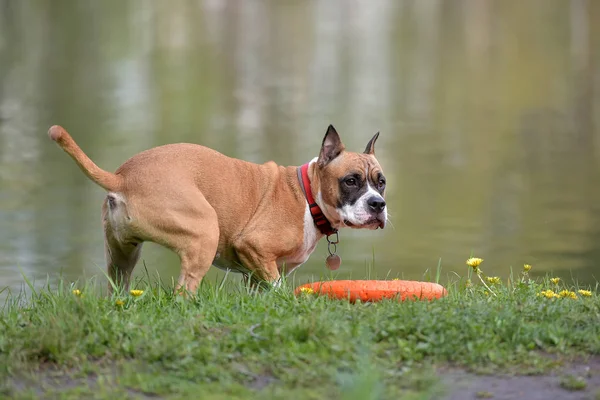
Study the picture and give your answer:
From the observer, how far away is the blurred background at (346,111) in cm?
1453

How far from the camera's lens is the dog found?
23.2 feet

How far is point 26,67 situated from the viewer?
2956cm

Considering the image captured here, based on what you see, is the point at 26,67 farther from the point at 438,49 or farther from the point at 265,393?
the point at 265,393

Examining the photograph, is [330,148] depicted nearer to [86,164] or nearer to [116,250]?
[116,250]

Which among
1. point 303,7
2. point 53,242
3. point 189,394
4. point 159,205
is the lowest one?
point 53,242

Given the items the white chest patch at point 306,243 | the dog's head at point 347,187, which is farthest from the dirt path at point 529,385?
the white chest patch at point 306,243

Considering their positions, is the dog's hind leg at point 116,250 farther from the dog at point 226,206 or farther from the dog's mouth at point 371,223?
the dog's mouth at point 371,223

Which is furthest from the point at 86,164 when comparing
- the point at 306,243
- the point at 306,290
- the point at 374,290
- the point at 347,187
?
the point at 374,290

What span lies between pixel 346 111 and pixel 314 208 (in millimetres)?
17087

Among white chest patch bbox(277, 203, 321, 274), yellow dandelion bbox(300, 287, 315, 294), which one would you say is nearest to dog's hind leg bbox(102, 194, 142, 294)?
white chest patch bbox(277, 203, 321, 274)

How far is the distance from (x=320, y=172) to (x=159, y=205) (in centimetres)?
151

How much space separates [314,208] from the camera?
7934 mm

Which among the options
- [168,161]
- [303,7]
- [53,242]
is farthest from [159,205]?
[303,7]

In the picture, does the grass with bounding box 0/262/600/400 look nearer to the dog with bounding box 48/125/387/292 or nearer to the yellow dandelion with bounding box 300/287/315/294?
the yellow dandelion with bounding box 300/287/315/294
